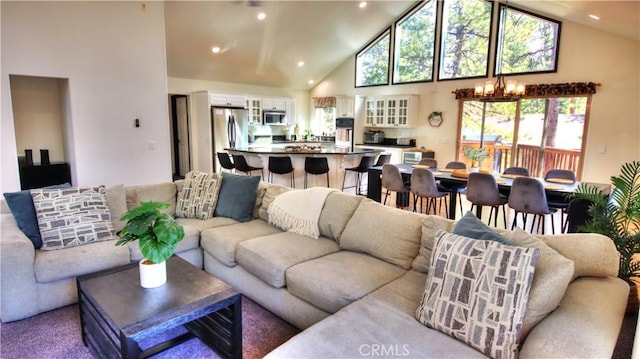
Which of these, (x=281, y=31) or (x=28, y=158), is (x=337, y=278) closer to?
(x=28, y=158)

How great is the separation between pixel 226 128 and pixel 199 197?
15.7 feet

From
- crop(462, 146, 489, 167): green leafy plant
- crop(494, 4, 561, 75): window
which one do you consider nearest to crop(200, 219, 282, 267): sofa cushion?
crop(462, 146, 489, 167): green leafy plant

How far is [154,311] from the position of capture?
186cm

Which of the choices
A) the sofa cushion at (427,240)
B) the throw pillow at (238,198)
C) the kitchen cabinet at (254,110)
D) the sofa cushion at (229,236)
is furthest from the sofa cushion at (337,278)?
the kitchen cabinet at (254,110)

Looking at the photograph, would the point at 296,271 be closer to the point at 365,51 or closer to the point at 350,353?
the point at 350,353

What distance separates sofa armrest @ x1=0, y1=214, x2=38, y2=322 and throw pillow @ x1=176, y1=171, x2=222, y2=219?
4.20 ft

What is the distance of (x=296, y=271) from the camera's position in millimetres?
2361

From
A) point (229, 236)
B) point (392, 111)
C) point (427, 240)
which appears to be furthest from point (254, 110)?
point (427, 240)

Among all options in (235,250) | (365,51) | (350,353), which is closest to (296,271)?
(235,250)

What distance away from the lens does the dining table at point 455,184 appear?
386cm

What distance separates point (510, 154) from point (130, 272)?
705 cm

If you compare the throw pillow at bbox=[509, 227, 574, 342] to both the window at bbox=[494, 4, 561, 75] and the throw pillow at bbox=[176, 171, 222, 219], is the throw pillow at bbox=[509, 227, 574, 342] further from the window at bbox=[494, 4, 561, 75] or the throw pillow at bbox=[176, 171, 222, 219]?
the window at bbox=[494, 4, 561, 75]

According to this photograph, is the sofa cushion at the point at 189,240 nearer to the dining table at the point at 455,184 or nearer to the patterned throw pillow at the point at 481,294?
the patterned throw pillow at the point at 481,294

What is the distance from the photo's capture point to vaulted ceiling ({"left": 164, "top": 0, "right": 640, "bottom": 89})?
5.73 metres
